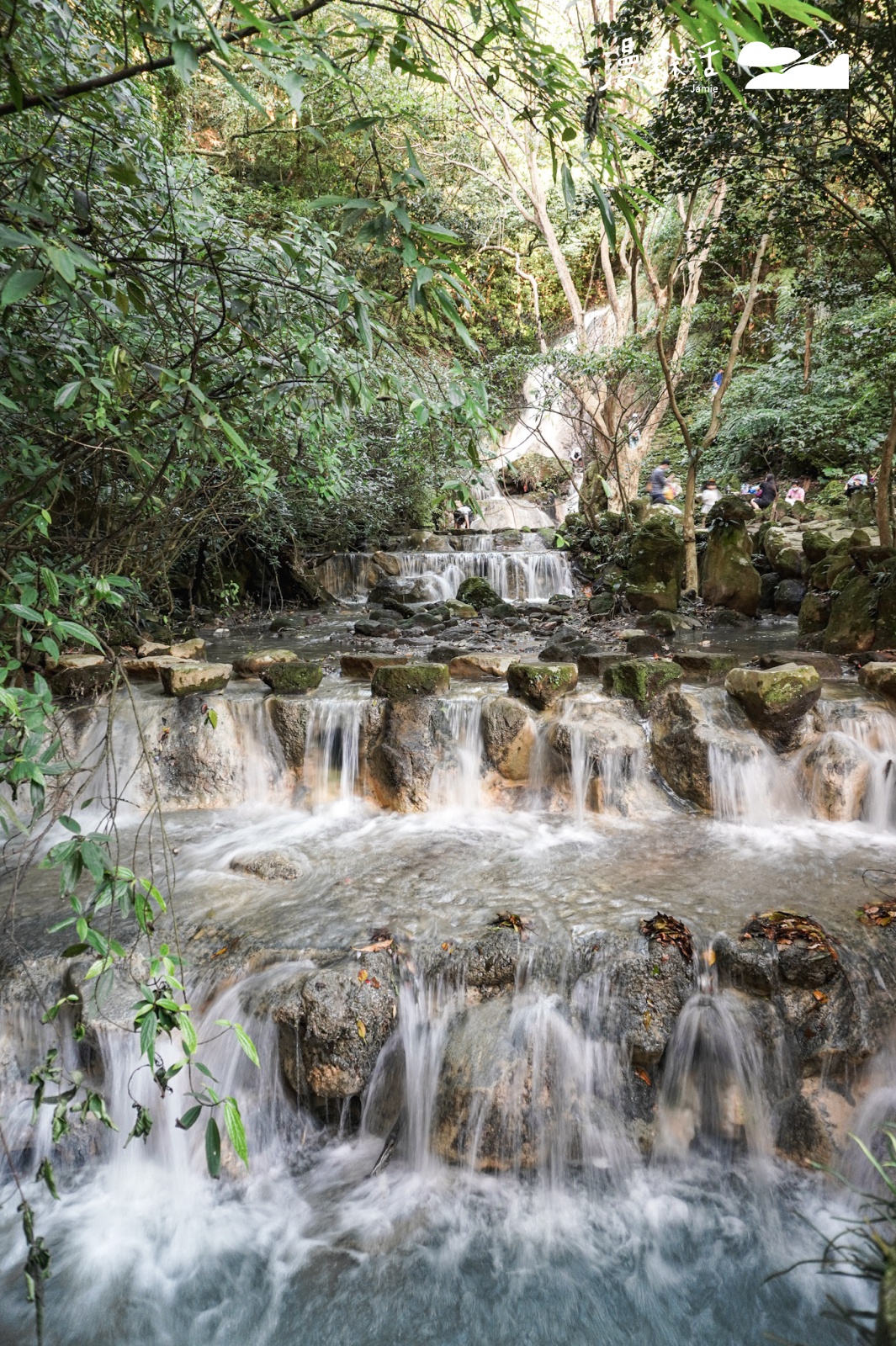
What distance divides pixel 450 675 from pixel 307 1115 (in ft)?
15.1

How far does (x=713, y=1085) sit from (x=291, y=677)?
4.92m

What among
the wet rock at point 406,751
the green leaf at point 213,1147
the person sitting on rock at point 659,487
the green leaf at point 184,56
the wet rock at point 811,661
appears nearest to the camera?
the green leaf at point 184,56

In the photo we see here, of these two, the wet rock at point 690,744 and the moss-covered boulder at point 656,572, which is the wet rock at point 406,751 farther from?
the moss-covered boulder at point 656,572

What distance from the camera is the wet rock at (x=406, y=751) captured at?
20.5 ft

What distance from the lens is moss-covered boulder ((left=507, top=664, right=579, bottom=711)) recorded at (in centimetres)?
655

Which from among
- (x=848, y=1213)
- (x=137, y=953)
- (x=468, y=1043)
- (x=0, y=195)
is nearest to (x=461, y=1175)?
(x=468, y=1043)

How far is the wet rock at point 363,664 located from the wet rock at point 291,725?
1067mm

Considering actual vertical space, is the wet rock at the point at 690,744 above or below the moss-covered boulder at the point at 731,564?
below

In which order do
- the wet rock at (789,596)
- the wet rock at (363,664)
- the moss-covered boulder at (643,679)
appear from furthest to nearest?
the wet rock at (789,596) < the wet rock at (363,664) < the moss-covered boulder at (643,679)

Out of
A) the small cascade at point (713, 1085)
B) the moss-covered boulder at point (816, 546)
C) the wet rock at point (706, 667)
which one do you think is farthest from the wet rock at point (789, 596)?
the small cascade at point (713, 1085)

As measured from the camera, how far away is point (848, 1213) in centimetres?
329

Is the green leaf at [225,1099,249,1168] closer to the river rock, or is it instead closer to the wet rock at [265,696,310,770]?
the wet rock at [265,696,310,770]

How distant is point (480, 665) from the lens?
7.74 m

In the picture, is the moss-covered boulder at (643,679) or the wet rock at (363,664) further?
the wet rock at (363,664)
